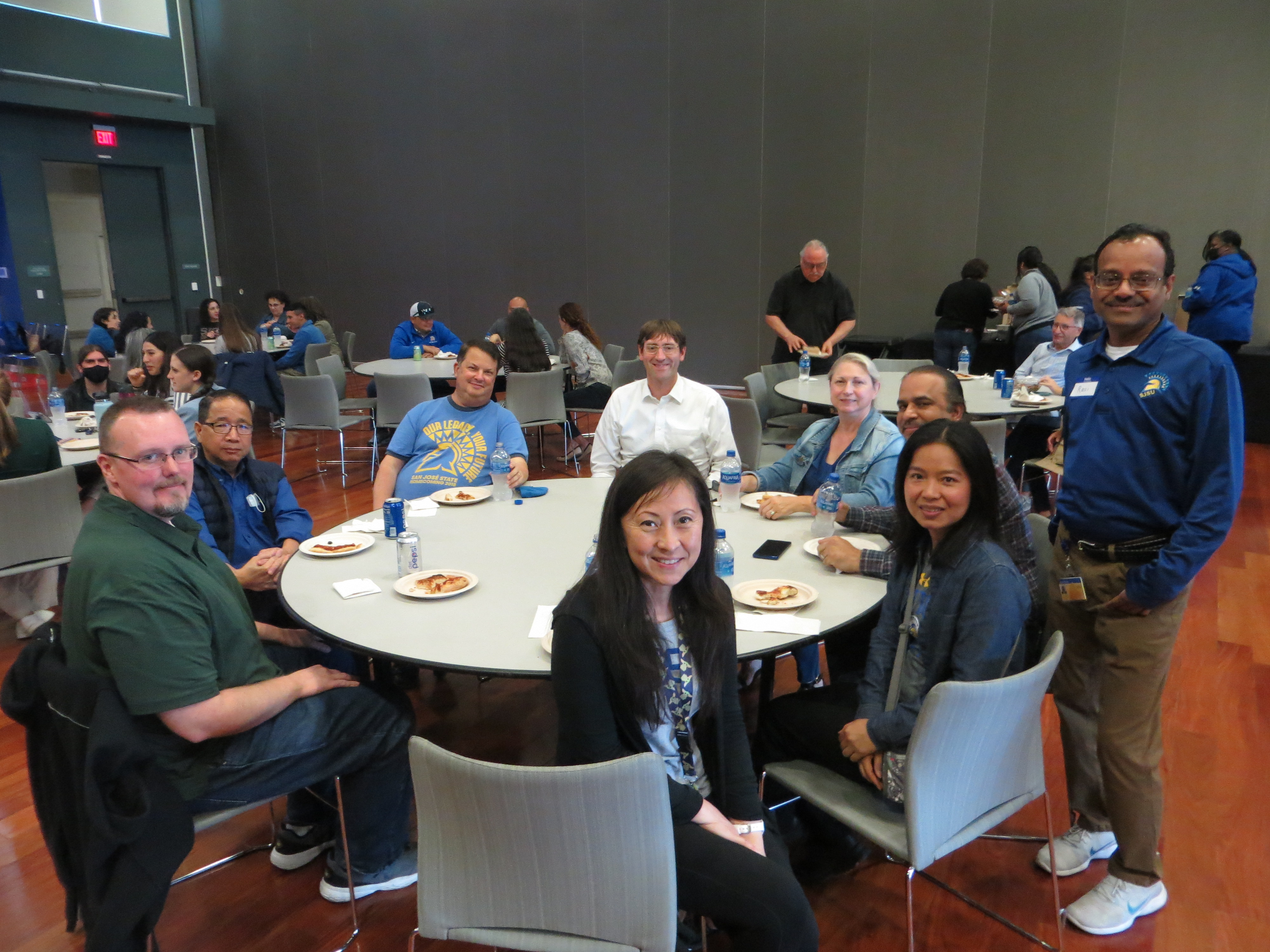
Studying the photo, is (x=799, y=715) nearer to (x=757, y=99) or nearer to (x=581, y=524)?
(x=581, y=524)

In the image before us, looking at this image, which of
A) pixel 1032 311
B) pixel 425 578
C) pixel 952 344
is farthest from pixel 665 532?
pixel 952 344

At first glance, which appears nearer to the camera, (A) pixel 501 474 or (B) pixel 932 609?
(B) pixel 932 609

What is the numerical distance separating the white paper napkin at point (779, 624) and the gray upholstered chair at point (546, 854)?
750 millimetres

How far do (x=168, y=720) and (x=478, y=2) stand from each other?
11112 millimetres

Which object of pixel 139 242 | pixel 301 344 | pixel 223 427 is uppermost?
pixel 139 242

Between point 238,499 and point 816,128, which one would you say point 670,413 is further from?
point 816,128

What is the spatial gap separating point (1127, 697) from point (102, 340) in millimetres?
8969

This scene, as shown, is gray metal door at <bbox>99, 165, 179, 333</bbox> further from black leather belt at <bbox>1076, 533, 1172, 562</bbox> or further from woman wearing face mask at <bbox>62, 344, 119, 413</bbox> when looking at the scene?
black leather belt at <bbox>1076, 533, 1172, 562</bbox>

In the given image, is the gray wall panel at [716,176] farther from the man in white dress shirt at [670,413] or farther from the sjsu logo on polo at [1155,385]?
the sjsu logo on polo at [1155,385]

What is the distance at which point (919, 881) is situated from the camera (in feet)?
7.92

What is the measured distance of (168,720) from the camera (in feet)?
6.00

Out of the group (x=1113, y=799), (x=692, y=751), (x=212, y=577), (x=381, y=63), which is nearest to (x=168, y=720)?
(x=212, y=577)

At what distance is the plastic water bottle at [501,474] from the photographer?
129 inches

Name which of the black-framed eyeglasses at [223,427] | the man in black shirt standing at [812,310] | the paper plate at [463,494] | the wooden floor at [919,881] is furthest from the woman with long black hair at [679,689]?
the man in black shirt standing at [812,310]
